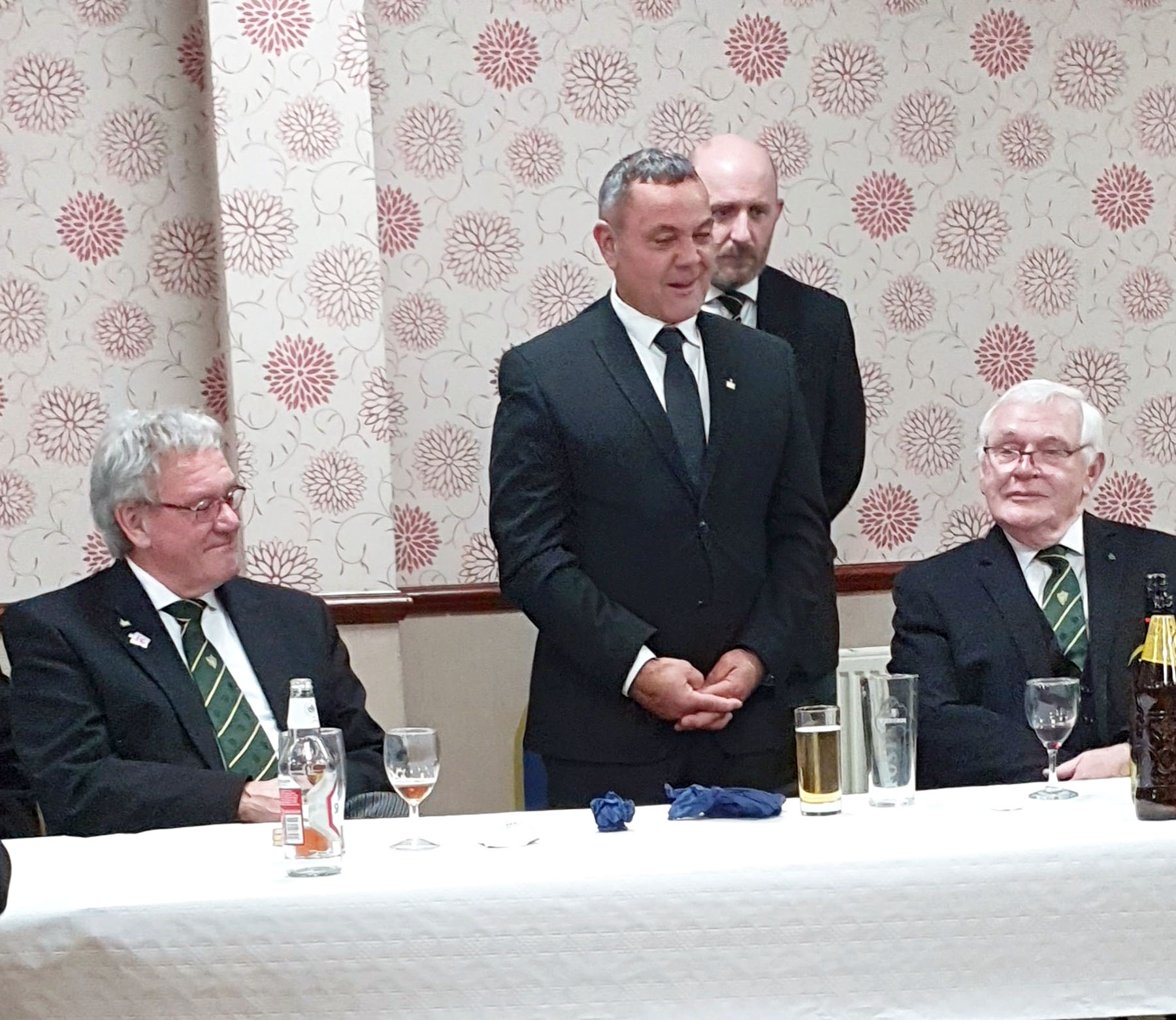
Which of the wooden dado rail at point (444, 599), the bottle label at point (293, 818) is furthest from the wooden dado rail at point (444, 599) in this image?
the bottle label at point (293, 818)

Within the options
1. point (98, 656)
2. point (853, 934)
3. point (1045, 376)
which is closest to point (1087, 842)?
point (853, 934)

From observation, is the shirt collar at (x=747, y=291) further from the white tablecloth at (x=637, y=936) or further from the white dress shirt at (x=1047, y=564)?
the white tablecloth at (x=637, y=936)

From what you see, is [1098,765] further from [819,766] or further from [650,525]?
[650,525]

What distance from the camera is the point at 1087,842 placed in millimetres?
1979

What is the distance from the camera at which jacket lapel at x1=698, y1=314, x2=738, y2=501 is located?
9.64ft

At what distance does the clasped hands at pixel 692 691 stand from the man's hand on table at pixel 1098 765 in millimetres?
514

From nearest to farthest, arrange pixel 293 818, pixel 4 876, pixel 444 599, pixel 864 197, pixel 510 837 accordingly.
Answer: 1. pixel 4 876
2. pixel 293 818
3. pixel 510 837
4. pixel 444 599
5. pixel 864 197

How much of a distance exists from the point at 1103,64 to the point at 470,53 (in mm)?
1517

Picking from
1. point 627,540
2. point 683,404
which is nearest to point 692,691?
point 627,540

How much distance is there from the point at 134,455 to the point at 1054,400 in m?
1.51

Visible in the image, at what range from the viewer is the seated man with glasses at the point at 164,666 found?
101 inches

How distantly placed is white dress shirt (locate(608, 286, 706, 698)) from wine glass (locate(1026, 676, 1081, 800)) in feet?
Result: 2.93

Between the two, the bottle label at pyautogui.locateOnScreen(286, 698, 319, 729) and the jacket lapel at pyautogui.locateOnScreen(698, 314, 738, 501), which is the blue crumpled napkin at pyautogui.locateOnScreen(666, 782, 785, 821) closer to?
the bottle label at pyautogui.locateOnScreen(286, 698, 319, 729)

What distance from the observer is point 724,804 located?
2182 mm
